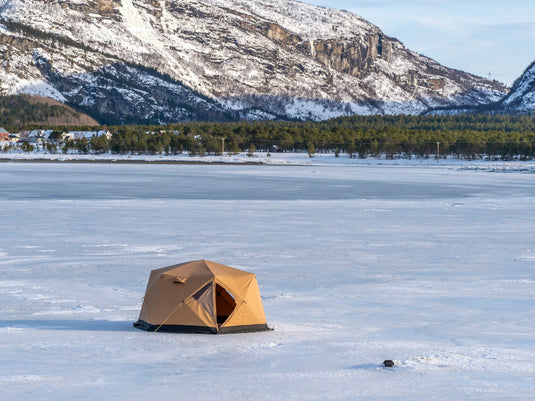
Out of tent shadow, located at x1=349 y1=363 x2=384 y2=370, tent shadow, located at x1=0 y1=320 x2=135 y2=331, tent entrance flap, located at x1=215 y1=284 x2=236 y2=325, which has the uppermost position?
tent entrance flap, located at x1=215 y1=284 x2=236 y2=325

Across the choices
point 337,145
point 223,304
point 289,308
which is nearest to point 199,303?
point 223,304

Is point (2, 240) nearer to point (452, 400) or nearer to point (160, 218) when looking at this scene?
point (160, 218)

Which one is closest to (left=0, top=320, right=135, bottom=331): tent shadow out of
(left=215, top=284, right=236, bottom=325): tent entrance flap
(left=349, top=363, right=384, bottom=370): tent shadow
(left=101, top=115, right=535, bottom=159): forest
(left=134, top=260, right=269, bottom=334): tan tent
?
(left=134, top=260, right=269, bottom=334): tan tent

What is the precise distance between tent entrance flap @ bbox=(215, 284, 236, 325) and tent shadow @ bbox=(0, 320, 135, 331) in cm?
141

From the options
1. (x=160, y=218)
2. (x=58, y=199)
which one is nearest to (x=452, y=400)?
(x=160, y=218)

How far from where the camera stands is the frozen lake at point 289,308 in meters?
9.67

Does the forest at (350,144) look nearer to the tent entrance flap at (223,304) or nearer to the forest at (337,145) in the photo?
the forest at (337,145)

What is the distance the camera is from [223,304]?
13.0 m

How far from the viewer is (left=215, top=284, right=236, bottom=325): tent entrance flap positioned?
1288cm

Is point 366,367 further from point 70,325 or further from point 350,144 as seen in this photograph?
point 350,144

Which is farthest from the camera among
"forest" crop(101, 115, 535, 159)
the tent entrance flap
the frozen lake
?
"forest" crop(101, 115, 535, 159)

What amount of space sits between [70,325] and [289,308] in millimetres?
3894

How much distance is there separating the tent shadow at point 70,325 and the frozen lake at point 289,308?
49 mm

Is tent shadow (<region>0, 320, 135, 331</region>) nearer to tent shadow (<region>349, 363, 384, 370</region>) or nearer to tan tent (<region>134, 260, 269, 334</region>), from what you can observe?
tan tent (<region>134, 260, 269, 334</region>)
